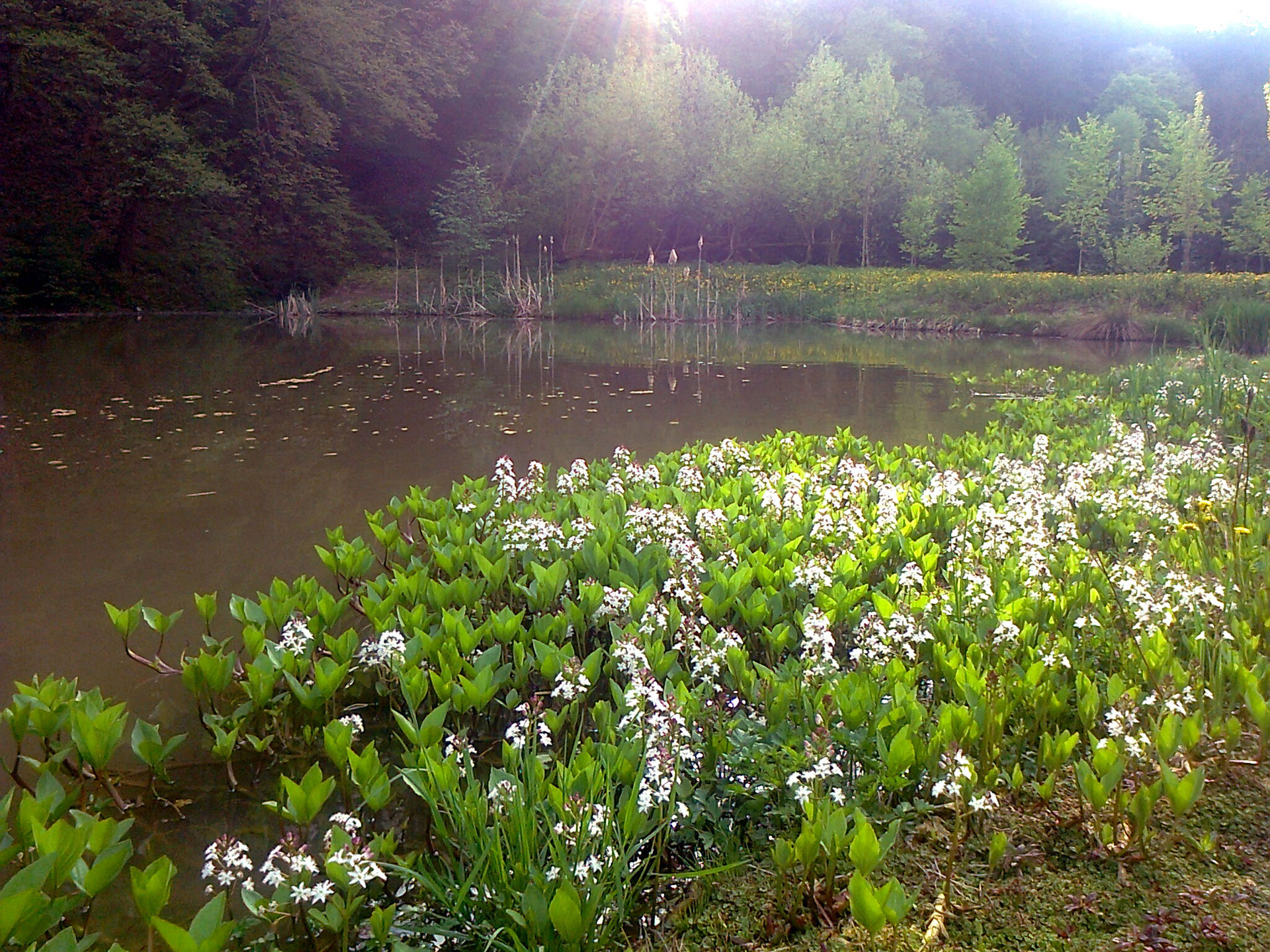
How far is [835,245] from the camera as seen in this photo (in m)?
39.9

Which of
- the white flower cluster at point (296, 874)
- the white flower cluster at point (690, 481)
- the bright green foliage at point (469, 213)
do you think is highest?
the bright green foliage at point (469, 213)

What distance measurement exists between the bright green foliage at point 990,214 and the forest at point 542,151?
0.37 ft

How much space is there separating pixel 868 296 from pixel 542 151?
15.7 meters

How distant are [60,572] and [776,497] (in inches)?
150

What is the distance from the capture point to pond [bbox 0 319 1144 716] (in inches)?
200

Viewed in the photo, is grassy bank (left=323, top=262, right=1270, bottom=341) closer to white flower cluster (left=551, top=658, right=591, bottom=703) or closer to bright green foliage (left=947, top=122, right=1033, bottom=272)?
bright green foliage (left=947, top=122, right=1033, bottom=272)

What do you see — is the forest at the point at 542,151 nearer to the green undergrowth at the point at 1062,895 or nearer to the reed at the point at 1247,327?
the reed at the point at 1247,327

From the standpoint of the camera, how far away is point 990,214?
35656 millimetres

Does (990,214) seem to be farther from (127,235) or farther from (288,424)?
(288,424)

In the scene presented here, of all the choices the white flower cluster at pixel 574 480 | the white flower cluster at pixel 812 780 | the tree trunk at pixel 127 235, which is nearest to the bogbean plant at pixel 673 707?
the white flower cluster at pixel 812 780

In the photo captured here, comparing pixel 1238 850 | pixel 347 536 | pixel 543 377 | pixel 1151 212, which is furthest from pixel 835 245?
pixel 1238 850

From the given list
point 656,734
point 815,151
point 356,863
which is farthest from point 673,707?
point 815,151

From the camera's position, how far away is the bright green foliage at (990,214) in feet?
115

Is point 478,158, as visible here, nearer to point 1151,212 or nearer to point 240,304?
point 240,304
